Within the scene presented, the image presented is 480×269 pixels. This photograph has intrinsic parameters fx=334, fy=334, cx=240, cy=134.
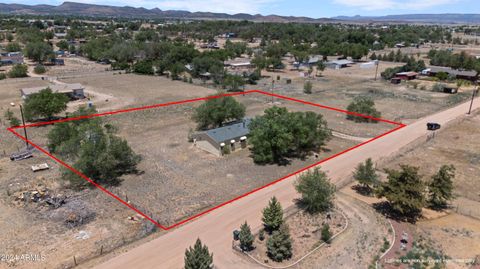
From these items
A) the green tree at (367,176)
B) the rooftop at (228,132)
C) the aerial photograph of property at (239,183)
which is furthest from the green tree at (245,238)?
the rooftop at (228,132)

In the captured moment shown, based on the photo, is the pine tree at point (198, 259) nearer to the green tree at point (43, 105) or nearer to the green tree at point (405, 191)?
the green tree at point (405, 191)

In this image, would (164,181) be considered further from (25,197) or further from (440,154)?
(440,154)

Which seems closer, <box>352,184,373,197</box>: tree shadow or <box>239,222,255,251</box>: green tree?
<box>239,222,255,251</box>: green tree

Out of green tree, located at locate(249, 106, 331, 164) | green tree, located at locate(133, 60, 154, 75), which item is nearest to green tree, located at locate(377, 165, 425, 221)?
green tree, located at locate(249, 106, 331, 164)

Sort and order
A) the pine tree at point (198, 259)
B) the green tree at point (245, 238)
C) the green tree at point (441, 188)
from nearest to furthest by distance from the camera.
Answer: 1. the pine tree at point (198, 259)
2. the green tree at point (245, 238)
3. the green tree at point (441, 188)

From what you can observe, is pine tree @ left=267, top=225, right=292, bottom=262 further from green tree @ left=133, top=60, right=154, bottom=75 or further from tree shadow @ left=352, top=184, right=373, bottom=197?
green tree @ left=133, top=60, right=154, bottom=75
